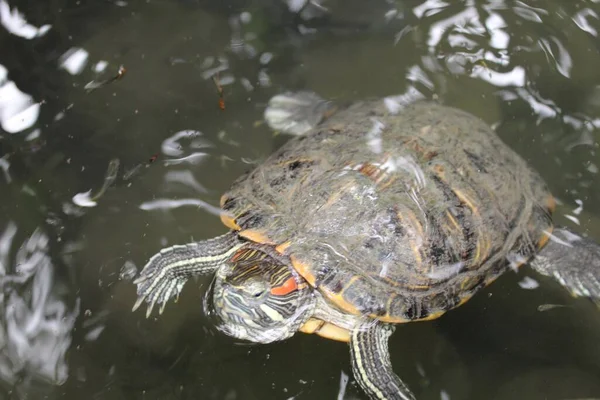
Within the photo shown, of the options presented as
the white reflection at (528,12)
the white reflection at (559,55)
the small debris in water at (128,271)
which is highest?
the white reflection at (528,12)

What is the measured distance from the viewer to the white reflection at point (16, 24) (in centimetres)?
378

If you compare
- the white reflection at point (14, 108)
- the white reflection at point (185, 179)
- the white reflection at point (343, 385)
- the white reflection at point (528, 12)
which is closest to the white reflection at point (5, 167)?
the white reflection at point (14, 108)

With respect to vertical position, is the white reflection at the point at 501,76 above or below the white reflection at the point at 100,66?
above

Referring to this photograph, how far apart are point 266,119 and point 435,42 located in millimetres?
1480

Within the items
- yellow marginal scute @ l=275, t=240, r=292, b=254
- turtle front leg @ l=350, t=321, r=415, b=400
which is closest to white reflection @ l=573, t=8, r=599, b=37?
turtle front leg @ l=350, t=321, r=415, b=400

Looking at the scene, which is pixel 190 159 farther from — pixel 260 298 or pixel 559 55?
pixel 559 55

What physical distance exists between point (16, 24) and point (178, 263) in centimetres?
226

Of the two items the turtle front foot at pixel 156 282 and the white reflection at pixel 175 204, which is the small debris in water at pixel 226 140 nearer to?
the white reflection at pixel 175 204

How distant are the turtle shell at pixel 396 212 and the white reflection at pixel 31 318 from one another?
1078mm

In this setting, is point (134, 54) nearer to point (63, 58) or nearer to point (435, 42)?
point (63, 58)

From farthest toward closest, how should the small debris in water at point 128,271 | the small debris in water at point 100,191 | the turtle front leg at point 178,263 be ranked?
the small debris in water at point 100,191 → the small debris in water at point 128,271 → the turtle front leg at point 178,263

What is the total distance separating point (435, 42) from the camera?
4164mm

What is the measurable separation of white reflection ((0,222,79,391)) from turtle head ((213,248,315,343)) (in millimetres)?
892

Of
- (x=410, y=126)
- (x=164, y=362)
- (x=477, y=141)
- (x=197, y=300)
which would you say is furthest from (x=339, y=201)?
(x=164, y=362)
